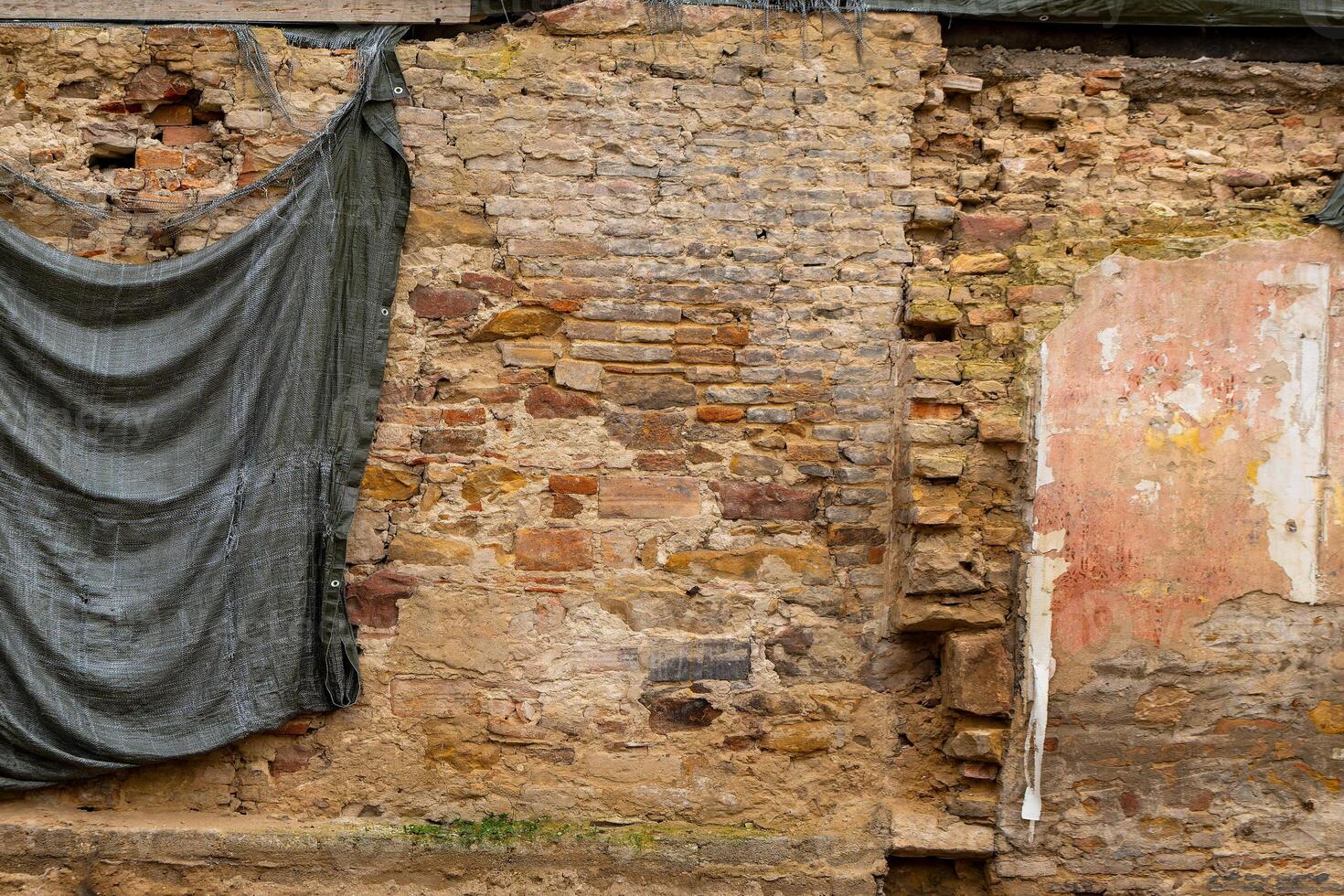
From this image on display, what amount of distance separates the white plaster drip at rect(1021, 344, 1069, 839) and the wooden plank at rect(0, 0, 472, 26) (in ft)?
8.19

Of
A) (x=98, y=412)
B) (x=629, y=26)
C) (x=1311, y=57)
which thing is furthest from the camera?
(x=1311, y=57)

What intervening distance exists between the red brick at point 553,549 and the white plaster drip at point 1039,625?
1.50 m

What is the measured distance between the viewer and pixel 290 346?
11.8 feet

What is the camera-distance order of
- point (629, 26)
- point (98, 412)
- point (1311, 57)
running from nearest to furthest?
1. point (98, 412)
2. point (629, 26)
3. point (1311, 57)

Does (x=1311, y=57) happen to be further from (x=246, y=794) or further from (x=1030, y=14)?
(x=246, y=794)

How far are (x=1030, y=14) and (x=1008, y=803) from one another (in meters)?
2.79

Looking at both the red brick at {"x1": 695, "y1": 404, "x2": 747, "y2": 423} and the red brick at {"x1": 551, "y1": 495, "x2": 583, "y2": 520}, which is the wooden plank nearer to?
the red brick at {"x1": 695, "y1": 404, "x2": 747, "y2": 423}

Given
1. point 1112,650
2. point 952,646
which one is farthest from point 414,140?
point 1112,650

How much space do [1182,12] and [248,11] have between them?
335 cm

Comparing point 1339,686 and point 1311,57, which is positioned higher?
point 1311,57

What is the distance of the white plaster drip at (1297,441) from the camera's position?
3643 mm

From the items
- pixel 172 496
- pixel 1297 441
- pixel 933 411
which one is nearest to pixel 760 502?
pixel 933 411

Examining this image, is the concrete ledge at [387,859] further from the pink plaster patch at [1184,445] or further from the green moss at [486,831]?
the pink plaster patch at [1184,445]

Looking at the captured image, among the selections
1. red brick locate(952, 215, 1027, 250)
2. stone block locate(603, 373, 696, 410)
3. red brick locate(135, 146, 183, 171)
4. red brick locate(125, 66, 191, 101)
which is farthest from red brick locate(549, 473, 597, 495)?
red brick locate(125, 66, 191, 101)
